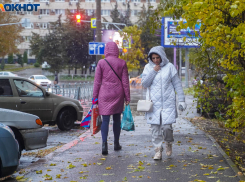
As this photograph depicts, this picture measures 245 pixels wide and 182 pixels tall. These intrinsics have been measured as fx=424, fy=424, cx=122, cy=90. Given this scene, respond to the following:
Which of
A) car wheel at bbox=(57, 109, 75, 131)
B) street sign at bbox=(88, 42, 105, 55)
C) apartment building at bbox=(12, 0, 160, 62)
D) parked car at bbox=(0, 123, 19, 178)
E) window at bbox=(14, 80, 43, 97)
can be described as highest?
apartment building at bbox=(12, 0, 160, 62)

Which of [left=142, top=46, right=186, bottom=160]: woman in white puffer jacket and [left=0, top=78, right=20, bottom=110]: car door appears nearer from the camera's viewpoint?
[left=142, top=46, right=186, bottom=160]: woman in white puffer jacket

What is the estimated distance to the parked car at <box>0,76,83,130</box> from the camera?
10461mm

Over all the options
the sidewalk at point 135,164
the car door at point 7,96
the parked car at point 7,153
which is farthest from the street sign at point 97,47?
the parked car at point 7,153

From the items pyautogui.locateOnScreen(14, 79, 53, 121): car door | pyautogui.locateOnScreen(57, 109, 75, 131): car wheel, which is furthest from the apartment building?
pyautogui.locateOnScreen(14, 79, 53, 121): car door

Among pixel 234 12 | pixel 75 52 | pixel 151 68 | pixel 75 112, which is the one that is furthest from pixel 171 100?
pixel 75 52

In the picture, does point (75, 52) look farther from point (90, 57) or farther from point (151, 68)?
point (151, 68)

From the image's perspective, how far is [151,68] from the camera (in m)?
6.89

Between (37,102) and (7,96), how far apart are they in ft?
2.96

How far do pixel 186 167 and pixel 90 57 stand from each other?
6655 centimetres

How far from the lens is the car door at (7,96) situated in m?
10.4

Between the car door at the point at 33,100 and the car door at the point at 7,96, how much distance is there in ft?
0.57

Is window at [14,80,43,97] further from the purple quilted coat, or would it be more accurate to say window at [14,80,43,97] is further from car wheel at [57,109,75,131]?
the purple quilted coat

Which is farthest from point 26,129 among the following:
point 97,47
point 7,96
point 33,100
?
point 97,47

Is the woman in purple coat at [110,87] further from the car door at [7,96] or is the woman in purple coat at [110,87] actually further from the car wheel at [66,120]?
the car wheel at [66,120]
